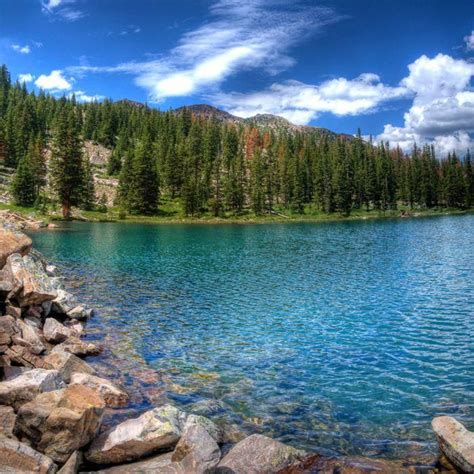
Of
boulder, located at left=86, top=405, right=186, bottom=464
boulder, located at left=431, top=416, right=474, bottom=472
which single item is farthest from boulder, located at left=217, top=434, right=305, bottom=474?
boulder, located at left=431, top=416, right=474, bottom=472

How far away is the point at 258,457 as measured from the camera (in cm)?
1152

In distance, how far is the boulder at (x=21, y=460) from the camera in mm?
9422

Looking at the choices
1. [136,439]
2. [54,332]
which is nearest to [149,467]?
[136,439]

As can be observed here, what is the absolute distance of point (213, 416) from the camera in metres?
15.1

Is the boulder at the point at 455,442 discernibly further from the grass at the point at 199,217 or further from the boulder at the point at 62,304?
the grass at the point at 199,217

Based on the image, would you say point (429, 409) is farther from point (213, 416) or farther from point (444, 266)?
point (444, 266)

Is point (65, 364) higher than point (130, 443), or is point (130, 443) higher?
point (65, 364)

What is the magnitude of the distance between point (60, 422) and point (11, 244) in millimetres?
18272

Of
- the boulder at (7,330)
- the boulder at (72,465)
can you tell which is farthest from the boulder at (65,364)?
the boulder at (72,465)

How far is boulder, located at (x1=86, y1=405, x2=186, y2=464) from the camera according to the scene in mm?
11266

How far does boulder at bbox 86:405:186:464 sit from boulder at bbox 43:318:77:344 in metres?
11.0

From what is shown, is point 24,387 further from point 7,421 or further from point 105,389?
point 105,389

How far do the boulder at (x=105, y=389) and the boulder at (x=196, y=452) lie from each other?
464cm

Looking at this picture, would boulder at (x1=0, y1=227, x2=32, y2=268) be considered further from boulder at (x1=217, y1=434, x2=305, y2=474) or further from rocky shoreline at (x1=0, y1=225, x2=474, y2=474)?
boulder at (x1=217, y1=434, x2=305, y2=474)
